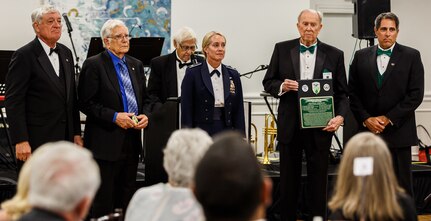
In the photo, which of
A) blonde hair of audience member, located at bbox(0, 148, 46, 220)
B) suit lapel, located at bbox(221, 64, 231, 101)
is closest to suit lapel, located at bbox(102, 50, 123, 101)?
suit lapel, located at bbox(221, 64, 231, 101)

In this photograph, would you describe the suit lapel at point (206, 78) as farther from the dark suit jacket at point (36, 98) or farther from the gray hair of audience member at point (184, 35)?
the dark suit jacket at point (36, 98)

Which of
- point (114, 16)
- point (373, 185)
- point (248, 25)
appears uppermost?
point (114, 16)

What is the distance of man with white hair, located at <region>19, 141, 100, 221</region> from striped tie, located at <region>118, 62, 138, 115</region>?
3.17m

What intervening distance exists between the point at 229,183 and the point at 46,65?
10.5 ft

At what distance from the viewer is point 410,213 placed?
9.18ft

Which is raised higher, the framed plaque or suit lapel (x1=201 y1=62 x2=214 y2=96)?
suit lapel (x1=201 y1=62 x2=214 y2=96)

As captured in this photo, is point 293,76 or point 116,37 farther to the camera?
point 293,76

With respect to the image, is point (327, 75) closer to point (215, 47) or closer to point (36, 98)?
point (215, 47)

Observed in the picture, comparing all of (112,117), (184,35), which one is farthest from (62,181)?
(184,35)

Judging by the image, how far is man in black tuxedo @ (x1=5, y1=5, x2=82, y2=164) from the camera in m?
4.63

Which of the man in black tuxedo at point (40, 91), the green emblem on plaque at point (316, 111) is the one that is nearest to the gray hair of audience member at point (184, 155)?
the man in black tuxedo at point (40, 91)

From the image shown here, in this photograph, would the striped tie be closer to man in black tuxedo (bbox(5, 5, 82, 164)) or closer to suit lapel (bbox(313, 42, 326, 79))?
man in black tuxedo (bbox(5, 5, 82, 164))

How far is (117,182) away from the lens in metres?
5.11

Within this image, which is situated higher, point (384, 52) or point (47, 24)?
point (47, 24)
